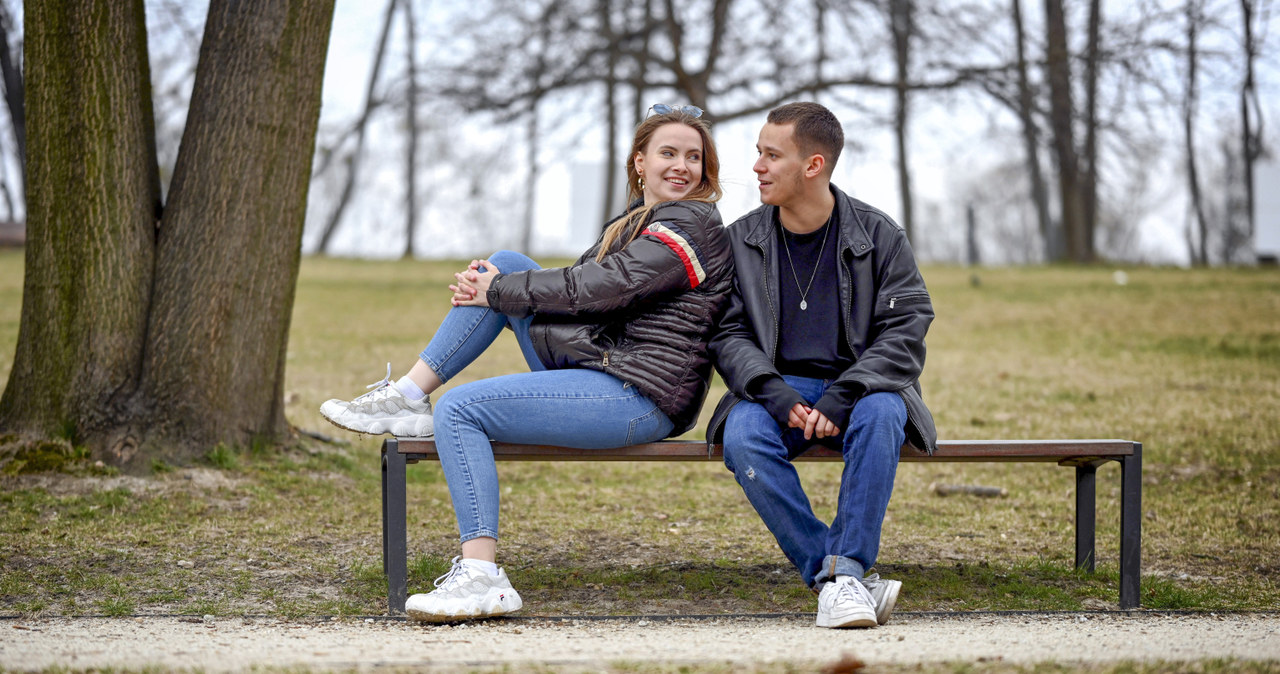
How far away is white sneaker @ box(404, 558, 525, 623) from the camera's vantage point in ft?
11.2

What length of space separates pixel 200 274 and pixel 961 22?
11183 mm

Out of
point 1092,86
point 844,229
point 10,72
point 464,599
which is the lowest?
point 464,599

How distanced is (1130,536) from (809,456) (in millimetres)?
1092

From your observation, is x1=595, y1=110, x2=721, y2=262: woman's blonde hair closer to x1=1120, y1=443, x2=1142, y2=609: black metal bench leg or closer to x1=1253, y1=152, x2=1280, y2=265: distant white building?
x1=1120, y1=443, x2=1142, y2=609: black metal bench leg

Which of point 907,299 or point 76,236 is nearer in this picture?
point 907,299

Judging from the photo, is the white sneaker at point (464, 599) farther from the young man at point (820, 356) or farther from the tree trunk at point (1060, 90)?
the tree trunk at point (1060, 90)

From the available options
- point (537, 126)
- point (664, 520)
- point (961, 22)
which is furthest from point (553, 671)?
point (537, 126)

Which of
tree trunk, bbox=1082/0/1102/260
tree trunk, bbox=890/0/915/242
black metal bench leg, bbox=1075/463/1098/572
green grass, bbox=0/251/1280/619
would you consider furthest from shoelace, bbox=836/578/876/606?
tree trunk, bbox=1082/0/1102/260

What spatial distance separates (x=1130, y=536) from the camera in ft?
12.4

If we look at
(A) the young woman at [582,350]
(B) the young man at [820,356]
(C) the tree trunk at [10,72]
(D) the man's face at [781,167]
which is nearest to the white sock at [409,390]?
(A) the young woman at [582,350]

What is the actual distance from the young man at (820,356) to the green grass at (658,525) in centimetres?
47

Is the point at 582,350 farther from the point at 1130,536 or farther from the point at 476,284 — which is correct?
the point at 1130,536

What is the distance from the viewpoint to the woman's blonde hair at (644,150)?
3.89 meters

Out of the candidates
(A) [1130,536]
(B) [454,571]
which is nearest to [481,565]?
(B) [454,571]
